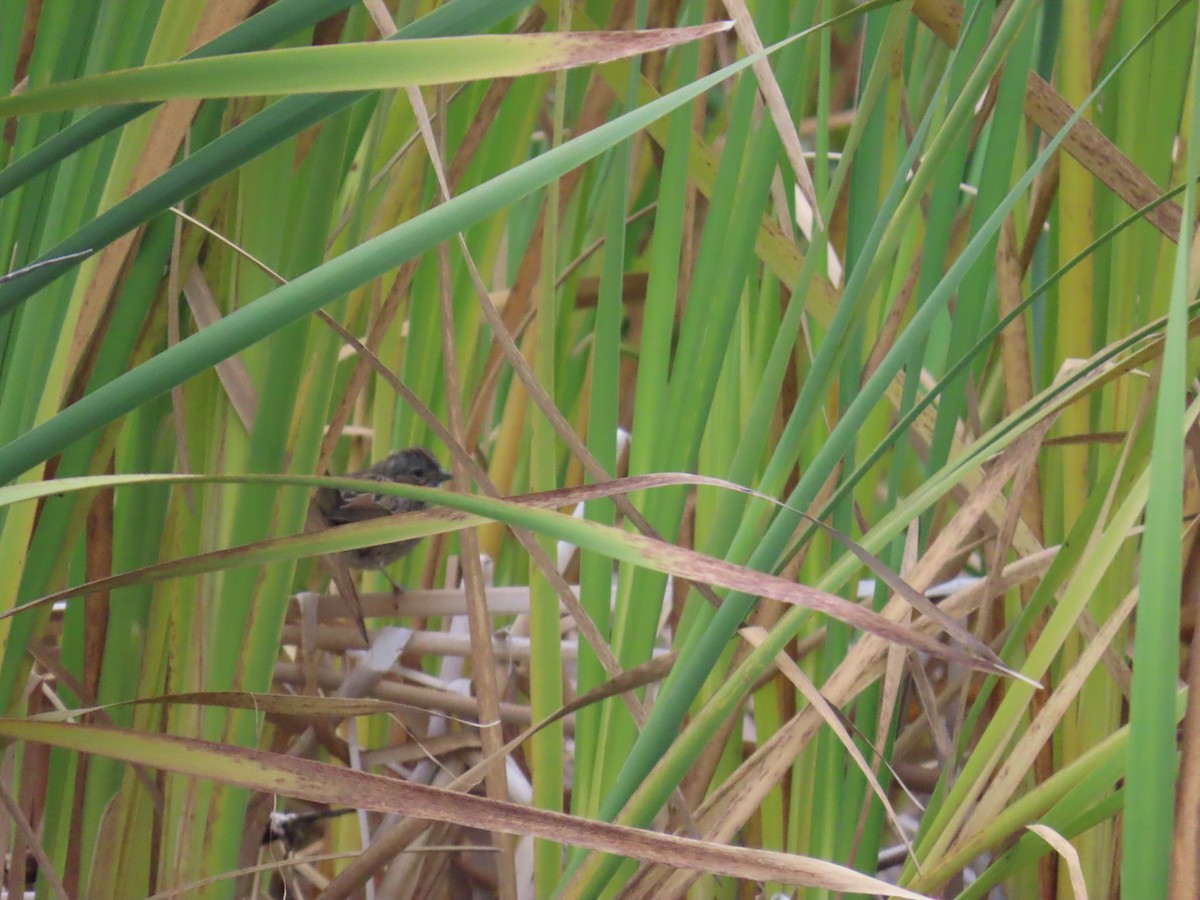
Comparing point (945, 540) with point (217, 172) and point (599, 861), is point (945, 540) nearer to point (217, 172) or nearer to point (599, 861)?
point (599, 861)

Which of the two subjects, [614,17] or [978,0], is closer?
[978,0]

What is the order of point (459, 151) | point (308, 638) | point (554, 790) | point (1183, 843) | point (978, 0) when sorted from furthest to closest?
1. point (308, 638)
2. point (459, 151)
3. point (554, 790)
4. point (978, 0)
5. point (1183, 843)

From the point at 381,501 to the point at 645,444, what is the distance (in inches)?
74.8

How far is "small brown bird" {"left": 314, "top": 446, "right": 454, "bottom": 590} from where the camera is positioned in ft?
6.77

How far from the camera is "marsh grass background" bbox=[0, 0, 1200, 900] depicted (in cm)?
70

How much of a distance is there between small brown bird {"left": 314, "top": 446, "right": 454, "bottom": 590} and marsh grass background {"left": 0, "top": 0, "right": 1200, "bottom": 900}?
524mm

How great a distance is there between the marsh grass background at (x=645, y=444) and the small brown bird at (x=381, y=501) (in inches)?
20.6

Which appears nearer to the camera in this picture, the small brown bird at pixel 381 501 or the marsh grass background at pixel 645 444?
the marsh grass background at pixel 645 444

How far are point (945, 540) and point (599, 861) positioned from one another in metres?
0.43

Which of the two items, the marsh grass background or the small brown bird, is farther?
the small brown bird

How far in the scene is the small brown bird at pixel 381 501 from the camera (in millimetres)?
2064

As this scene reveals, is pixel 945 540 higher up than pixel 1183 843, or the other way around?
pixel 945 540

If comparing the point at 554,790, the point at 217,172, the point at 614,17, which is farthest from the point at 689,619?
the point at 614,17

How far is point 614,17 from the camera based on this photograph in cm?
147
